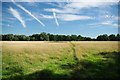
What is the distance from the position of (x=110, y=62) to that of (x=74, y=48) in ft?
3.72

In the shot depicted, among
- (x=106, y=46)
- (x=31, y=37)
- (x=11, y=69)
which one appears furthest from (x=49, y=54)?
(x=106, y=46)

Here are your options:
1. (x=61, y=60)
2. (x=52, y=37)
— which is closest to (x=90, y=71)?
(x=61, y=60)

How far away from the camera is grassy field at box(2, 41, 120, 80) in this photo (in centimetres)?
562

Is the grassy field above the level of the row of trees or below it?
below

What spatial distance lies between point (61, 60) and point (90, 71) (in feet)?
2.97

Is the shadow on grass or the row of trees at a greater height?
the row of trees

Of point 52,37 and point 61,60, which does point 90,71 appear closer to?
point 61,60

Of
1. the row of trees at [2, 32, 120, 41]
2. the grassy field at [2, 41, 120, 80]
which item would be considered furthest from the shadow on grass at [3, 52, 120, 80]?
the row of trees at [2, 32, 120, 41]

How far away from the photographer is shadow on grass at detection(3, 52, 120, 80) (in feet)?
18.2

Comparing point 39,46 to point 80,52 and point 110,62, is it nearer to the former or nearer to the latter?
point 80,52

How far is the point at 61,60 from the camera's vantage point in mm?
5840

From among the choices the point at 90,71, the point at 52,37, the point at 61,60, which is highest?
the point at 52,37

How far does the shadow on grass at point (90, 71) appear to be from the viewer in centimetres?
555

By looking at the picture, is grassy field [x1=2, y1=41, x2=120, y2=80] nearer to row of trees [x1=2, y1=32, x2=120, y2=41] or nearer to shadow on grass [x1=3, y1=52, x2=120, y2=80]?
shadow on grass [x1=3, y1=52, x2=120, y2=80]
